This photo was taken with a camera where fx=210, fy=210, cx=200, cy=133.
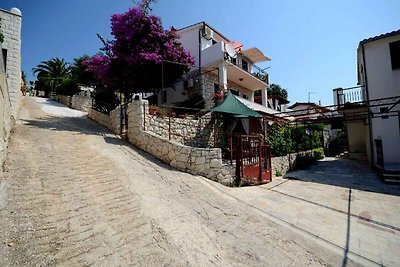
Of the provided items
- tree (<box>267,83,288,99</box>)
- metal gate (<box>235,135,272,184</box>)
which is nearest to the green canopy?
metal gate (<box>235,135,272,184</box>)

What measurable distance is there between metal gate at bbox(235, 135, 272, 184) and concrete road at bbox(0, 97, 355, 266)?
2.15 metres

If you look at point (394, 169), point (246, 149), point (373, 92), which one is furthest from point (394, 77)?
point (246, 149)

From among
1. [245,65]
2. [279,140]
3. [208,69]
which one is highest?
[245,65]

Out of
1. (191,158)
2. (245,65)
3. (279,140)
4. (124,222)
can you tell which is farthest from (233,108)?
(245,65)

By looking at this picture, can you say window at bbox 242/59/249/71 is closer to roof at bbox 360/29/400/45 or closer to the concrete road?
roof at bbox 360/29/400/45

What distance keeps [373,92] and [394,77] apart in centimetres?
123

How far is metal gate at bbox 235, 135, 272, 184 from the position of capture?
935 centimetres

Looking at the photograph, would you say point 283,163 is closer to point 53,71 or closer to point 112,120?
point 112,120

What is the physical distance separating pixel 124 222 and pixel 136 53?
12.0 metres

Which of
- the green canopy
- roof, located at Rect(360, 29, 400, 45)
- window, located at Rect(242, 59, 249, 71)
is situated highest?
window, located at Rect(242, 59, 249, 71)

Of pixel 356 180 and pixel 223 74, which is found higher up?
pixel 223 74

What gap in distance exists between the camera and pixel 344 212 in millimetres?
6770

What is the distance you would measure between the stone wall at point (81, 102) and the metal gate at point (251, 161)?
2137 centimetres

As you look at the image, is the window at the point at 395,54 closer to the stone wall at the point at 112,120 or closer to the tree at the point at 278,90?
the stone wall at the point at 112,120
